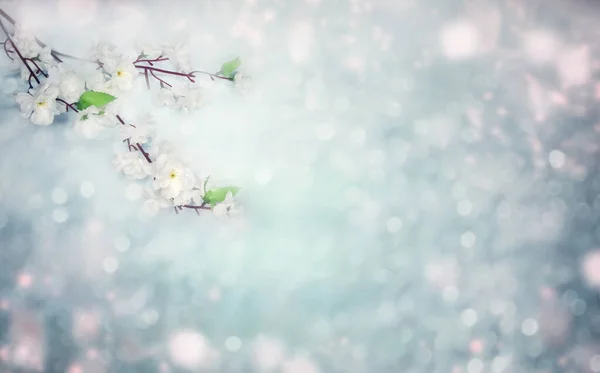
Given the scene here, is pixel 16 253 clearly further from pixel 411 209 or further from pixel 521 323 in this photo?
pixel 521 323

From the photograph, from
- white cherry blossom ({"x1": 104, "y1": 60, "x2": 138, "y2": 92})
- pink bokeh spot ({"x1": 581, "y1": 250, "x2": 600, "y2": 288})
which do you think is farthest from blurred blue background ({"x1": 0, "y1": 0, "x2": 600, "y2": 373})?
white cherry blossom ({"x1": 104, "y1": 60, "x2": 138, "y2": 92})

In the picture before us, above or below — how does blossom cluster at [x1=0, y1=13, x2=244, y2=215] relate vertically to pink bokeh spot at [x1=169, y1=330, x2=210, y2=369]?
above

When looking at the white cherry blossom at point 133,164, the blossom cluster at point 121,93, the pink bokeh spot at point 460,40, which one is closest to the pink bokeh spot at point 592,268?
the pink bokeh spot at point 460,40

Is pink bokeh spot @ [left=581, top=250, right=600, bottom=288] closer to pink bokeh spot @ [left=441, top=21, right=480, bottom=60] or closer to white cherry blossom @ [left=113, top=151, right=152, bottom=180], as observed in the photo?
pink bokeh spot @ [left=441, top=21, right=480, bottom=60]

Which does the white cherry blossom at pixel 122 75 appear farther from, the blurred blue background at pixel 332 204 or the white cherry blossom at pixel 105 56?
the blurred blue background at pixel 332 204

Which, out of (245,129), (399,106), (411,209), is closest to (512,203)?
(411,209)

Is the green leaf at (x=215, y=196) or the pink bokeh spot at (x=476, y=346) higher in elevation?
the green leaf at (x=215, y=196)
